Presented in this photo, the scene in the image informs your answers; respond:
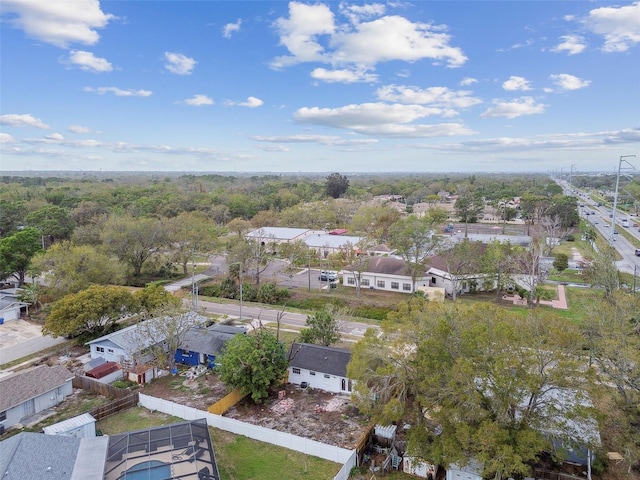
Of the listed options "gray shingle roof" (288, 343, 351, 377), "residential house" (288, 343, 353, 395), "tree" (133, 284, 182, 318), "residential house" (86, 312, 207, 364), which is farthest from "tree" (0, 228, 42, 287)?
"residential house" (288, 343, 353, 395)

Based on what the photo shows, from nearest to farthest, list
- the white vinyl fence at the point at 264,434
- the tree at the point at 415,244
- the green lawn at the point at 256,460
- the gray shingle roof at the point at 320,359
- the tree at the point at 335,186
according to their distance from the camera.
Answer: the green lawn at the point at 256,460 → the white vinyl fence at the point at 264,434 → the gray shingle roof at the point at 320,359 → the tree at the point at 415,244 → the tree at the point at 335,186

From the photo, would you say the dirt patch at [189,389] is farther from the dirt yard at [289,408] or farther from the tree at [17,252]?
the tree at [17,252]

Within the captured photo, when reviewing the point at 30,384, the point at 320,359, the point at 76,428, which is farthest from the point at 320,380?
the point at 30,384

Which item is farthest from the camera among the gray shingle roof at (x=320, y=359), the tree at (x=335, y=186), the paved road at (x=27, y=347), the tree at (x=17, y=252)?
the tree at (x=335, y=186)

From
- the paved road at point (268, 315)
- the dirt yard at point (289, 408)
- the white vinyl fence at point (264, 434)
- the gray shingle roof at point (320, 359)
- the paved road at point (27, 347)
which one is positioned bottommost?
the paved road at point (268, 315)

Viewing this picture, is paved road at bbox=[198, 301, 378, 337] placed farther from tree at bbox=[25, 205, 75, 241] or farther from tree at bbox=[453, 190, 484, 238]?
tree at bbox=[453, 190, 484, 238]

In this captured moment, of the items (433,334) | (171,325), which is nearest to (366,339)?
(433,334)

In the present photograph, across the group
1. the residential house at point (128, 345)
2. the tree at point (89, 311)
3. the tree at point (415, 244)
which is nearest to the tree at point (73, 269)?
the tree at point (89, 311)
